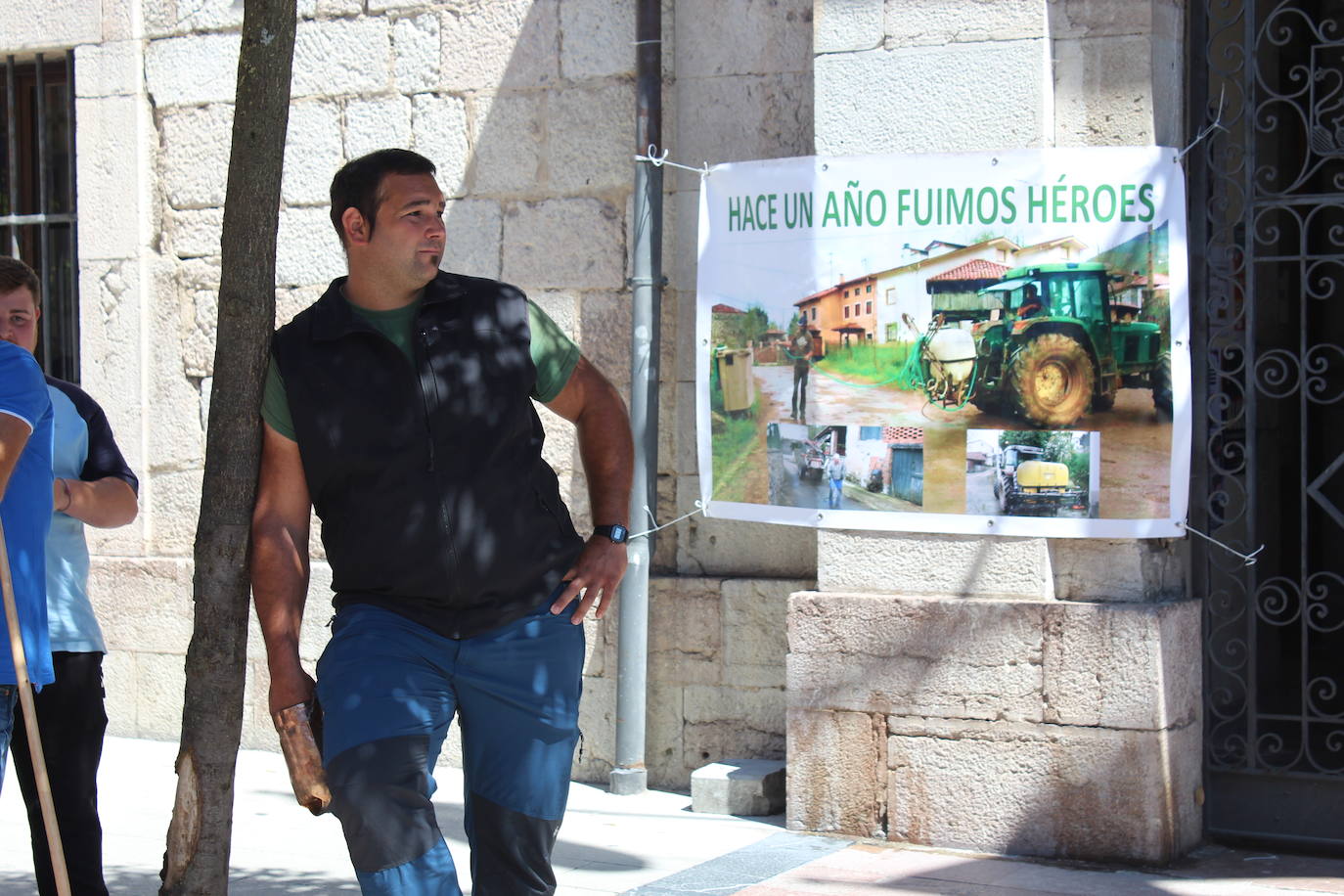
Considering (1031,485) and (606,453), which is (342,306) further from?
(1031,485)

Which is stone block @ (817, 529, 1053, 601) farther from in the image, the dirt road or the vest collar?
the vest collar

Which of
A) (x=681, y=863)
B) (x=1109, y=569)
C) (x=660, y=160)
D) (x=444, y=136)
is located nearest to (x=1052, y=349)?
(x=1109, y=569)

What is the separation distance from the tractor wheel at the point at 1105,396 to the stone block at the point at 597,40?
7.03ft

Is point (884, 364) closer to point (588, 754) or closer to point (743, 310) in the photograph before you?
point (743, 310)

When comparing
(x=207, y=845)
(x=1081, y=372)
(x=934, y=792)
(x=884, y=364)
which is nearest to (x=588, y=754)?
(x=934, y=792)

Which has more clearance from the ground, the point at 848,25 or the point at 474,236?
the point at 848,25

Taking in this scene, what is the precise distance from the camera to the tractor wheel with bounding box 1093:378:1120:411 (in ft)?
16.7

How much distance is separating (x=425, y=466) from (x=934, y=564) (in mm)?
2437

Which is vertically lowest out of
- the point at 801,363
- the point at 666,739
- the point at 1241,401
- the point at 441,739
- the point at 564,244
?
the point at 666,739

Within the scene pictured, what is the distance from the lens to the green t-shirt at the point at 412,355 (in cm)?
329

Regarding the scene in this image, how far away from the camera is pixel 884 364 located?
5.36 meters

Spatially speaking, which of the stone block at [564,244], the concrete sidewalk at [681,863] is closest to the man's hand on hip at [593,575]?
the concrete sidewalk at [681,863]

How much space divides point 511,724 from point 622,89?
11.5 ft

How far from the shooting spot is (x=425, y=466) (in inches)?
127
